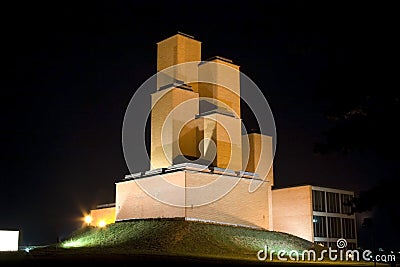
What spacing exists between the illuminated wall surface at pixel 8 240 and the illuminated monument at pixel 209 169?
344 inches

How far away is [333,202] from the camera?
144 ft

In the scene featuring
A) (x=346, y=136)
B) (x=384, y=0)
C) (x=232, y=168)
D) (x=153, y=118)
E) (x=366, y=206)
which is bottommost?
(x=366, y=206)

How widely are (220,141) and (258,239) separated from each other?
9034 mm

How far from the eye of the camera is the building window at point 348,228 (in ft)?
146

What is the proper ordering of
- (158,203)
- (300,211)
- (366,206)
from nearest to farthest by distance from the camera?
(366,206) → (158,203) → (300,211)

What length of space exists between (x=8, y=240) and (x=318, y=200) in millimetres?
23894

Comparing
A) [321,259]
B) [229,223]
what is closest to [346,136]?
[321,259]

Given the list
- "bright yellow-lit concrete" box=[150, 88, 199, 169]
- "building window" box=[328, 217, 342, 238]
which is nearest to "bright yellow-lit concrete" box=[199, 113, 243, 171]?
"bright yellow-lit concrete" box=[150, 88, 199, 169]

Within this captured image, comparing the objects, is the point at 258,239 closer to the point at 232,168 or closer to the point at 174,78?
the point at 232,168

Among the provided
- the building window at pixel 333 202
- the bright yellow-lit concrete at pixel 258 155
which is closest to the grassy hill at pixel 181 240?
the building window at pixel 333 202

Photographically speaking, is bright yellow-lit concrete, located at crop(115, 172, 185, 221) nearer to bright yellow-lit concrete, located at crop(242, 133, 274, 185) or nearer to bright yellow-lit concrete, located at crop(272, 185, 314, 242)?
bright yellow-lit concrete, located at crop(242, 133, 274, 185)

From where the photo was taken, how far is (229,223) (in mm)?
36594

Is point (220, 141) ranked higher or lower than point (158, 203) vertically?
higher

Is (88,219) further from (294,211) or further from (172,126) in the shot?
(294,211)
